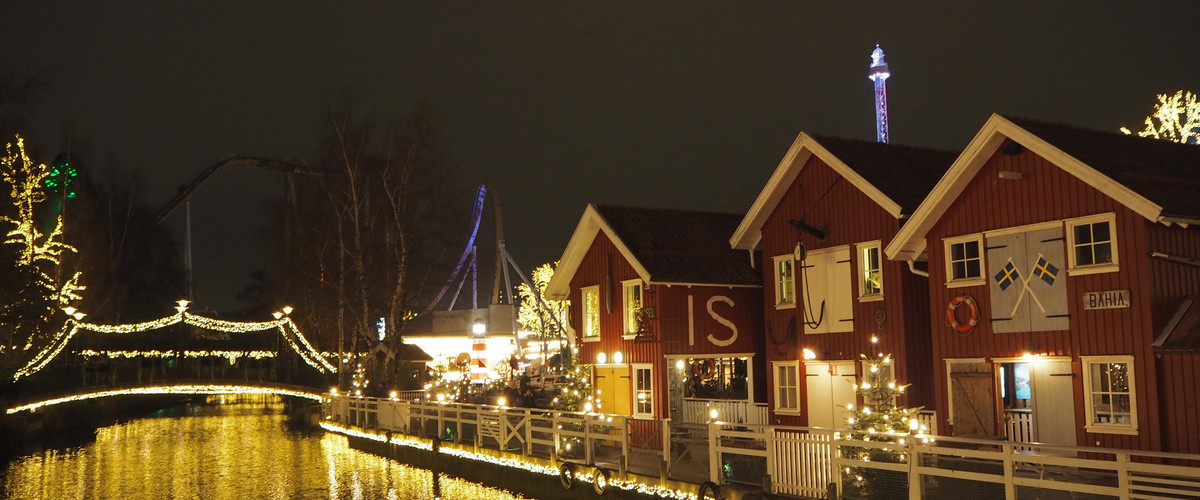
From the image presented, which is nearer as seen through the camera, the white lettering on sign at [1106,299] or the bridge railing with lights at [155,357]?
the white lettering on sign at [1106,299]

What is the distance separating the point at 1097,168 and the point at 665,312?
12.4m

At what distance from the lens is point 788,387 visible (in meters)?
25.1

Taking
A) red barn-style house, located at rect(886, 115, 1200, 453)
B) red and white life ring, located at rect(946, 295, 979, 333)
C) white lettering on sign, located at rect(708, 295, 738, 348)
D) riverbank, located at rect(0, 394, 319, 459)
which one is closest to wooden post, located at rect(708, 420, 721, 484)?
red barn-style house, located at rect(886, 115, 1200, 453)

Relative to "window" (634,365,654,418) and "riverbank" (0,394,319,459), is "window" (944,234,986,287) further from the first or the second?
"riverbank" (0,394,319,459)

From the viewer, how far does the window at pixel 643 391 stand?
28.4 metres

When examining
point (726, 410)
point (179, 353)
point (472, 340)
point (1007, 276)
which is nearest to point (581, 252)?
point (726, 410)

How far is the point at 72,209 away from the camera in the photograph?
49.6 m

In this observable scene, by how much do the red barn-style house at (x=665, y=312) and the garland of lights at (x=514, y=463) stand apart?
176 inches

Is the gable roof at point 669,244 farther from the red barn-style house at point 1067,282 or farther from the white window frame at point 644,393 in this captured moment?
the red barn-style house at point 1067,282

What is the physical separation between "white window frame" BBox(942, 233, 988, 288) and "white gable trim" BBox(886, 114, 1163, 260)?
0.59 m

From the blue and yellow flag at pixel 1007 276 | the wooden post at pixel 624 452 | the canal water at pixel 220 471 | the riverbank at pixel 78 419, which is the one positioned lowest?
the canal water at pixel 220 471

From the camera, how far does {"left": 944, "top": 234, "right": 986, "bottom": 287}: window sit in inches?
807

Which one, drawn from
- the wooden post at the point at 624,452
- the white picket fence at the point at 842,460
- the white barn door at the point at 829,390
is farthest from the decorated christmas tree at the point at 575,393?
the wooden post at the point at 624,452

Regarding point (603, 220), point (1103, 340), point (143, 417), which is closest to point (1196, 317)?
point (1103, 340)
